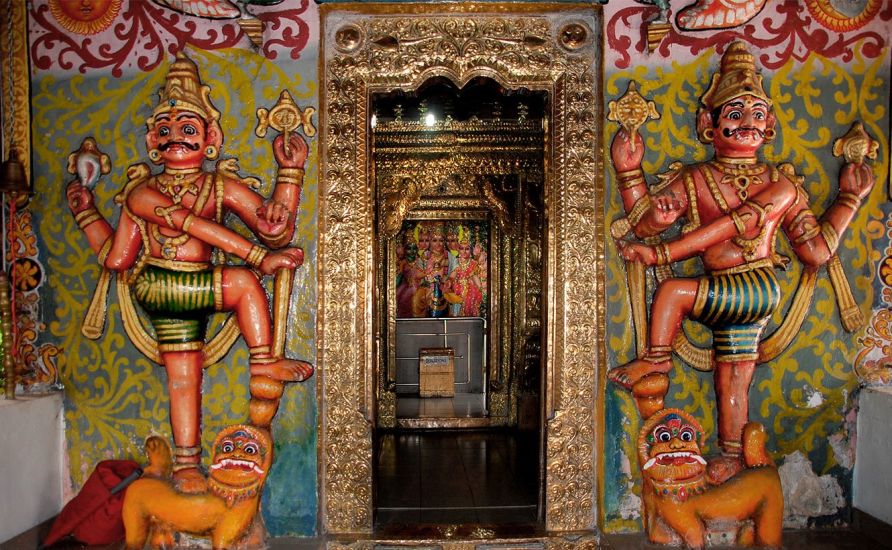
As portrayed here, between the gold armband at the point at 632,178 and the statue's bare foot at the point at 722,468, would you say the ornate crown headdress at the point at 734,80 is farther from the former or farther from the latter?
the statue's bare foot at the point at 722,468

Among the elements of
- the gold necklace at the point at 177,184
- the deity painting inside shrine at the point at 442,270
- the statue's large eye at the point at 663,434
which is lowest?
the statue's large eye at the point at 663,434

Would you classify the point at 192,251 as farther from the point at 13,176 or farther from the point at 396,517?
the point at 396,517

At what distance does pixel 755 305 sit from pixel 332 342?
7.61ft

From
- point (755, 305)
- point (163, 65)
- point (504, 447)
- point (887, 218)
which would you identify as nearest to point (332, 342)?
point (163, 65)

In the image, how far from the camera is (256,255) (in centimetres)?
344

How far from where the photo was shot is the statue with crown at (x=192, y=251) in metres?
3.41

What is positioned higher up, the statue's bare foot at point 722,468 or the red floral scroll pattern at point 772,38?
the red floral scroll pattern at point 772,38

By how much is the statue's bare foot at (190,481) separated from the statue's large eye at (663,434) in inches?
96.6

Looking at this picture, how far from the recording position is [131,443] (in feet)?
11.7

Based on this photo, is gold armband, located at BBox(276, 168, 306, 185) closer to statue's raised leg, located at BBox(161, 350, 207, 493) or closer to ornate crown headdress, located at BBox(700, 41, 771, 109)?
statue's raised leg, located at BBox(161, 350, 207, 493)

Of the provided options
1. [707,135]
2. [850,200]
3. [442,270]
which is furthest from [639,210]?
[442,270]

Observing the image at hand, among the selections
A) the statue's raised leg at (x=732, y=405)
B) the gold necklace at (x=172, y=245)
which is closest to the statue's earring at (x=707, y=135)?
the statue's raised leg at (x=732, y=405)

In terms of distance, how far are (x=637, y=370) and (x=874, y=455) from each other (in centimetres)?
139

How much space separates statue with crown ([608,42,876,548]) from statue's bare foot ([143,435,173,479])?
251 cm
